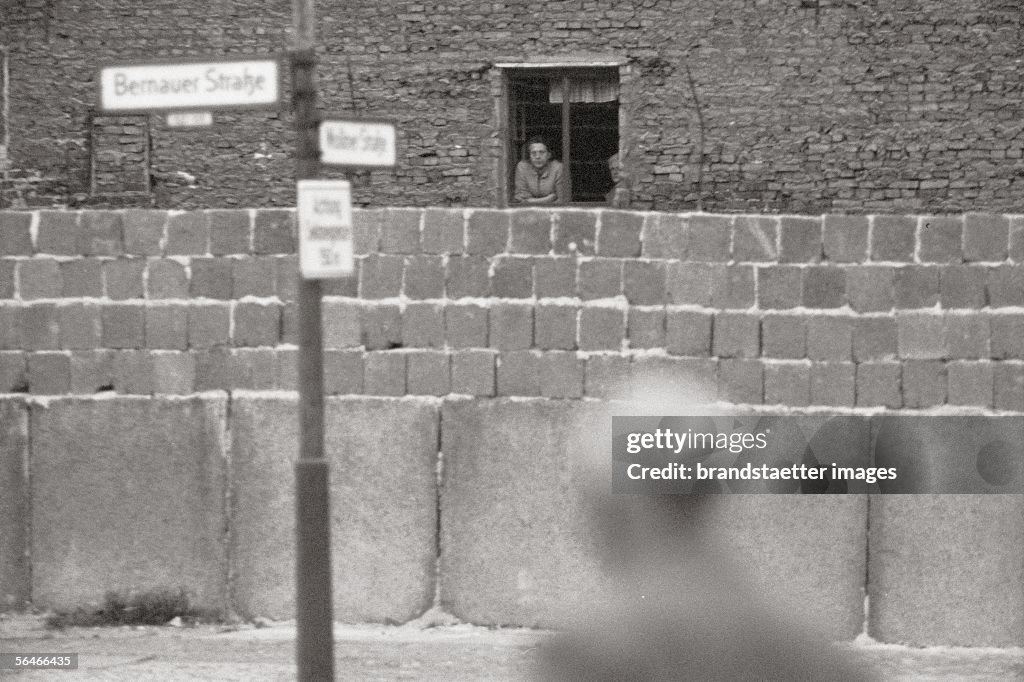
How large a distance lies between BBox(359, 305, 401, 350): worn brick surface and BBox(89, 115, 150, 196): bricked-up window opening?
18.5 ft

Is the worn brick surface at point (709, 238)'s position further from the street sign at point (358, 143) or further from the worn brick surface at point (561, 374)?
the street sign at point (358, 143)

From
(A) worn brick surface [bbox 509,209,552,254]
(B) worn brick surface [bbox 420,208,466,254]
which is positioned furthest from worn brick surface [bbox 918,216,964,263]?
(B) worn brick surface [bbox 420,208,466,254]

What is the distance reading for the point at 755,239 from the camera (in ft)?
28.0

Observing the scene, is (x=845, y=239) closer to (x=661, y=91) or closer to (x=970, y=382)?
(x=970, y=382)

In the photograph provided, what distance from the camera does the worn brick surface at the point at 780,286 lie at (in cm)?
849

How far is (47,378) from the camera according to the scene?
887 cm

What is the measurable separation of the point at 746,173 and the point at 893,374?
5080 millimetres

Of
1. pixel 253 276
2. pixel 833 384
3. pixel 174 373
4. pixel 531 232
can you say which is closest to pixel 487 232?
pixel 531 232

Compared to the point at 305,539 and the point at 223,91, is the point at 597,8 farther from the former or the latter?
the point at 305,539

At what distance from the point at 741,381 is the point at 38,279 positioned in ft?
15.0

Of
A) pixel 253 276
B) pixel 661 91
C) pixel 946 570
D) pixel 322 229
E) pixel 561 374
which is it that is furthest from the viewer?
pixel 661 91

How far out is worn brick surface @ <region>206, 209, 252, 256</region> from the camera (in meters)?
8.79

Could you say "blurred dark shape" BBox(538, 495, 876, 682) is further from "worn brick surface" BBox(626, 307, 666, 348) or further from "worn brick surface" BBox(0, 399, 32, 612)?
"worn brick surface" BBox(0, 399, 32, 612)

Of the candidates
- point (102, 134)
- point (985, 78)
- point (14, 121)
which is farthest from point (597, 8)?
point (14, 121)
